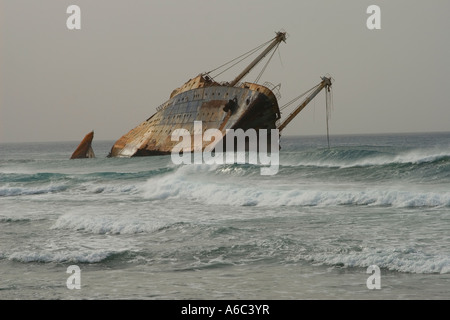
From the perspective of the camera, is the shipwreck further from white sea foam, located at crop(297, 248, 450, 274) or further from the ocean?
white sea foam, located at crop(297, 248, 450, 274)

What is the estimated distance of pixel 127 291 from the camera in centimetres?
884

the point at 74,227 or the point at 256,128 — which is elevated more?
the point at 256,128

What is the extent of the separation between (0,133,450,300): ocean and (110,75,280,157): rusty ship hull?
1381cm

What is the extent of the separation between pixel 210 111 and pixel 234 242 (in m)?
28.7

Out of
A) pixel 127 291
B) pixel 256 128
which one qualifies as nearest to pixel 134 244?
pixel 127 291

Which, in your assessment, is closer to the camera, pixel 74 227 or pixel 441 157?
pixel 74 227

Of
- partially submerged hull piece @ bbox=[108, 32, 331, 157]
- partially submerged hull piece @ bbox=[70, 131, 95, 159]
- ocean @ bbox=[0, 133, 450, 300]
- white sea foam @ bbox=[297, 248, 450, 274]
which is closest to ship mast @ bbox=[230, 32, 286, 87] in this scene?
partially submerged hull piece @ bbox=[108, 32, 331, 157]

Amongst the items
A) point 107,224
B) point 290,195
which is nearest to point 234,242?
point 107,224

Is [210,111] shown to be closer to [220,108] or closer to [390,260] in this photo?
[220,108]

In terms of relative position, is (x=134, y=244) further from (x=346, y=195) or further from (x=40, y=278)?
(x=346, y=195)

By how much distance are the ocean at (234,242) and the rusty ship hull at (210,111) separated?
1381 cm

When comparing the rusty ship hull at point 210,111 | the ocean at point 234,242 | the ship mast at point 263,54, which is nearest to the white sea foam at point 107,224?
the ocean at point 234,242

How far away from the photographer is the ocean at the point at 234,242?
8969mm

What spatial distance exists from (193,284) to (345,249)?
3.67 meters
